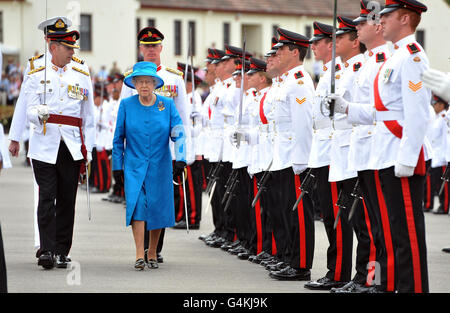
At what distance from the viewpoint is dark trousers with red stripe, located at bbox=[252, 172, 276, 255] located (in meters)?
10.9

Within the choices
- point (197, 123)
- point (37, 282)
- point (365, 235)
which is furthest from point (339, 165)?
point (197, 123)

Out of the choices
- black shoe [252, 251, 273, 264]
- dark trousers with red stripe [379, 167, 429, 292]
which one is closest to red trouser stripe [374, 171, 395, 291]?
dark trousers with red stripe [379, 167, 429, 292]

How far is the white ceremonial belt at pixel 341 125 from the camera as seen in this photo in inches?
334

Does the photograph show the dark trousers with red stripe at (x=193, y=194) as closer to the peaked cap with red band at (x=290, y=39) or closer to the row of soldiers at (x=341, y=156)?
the row of soldiers at (x=341, y=156)

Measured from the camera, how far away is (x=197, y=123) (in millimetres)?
14602

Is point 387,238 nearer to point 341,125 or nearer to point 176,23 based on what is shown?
point 341,125

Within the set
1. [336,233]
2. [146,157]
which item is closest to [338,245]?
[336,233]

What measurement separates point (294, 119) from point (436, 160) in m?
9.69

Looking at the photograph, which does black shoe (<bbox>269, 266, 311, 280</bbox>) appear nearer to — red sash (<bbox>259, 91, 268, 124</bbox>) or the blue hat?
red sash (<bbox>259, 91, 268, 124</bbox>)

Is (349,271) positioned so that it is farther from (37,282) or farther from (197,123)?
(197,123)

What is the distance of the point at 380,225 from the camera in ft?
25.6

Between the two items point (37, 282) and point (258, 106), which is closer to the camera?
point (37, 282)

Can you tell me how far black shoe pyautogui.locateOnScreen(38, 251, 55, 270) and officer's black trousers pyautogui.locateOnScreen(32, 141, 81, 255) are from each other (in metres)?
0.06
